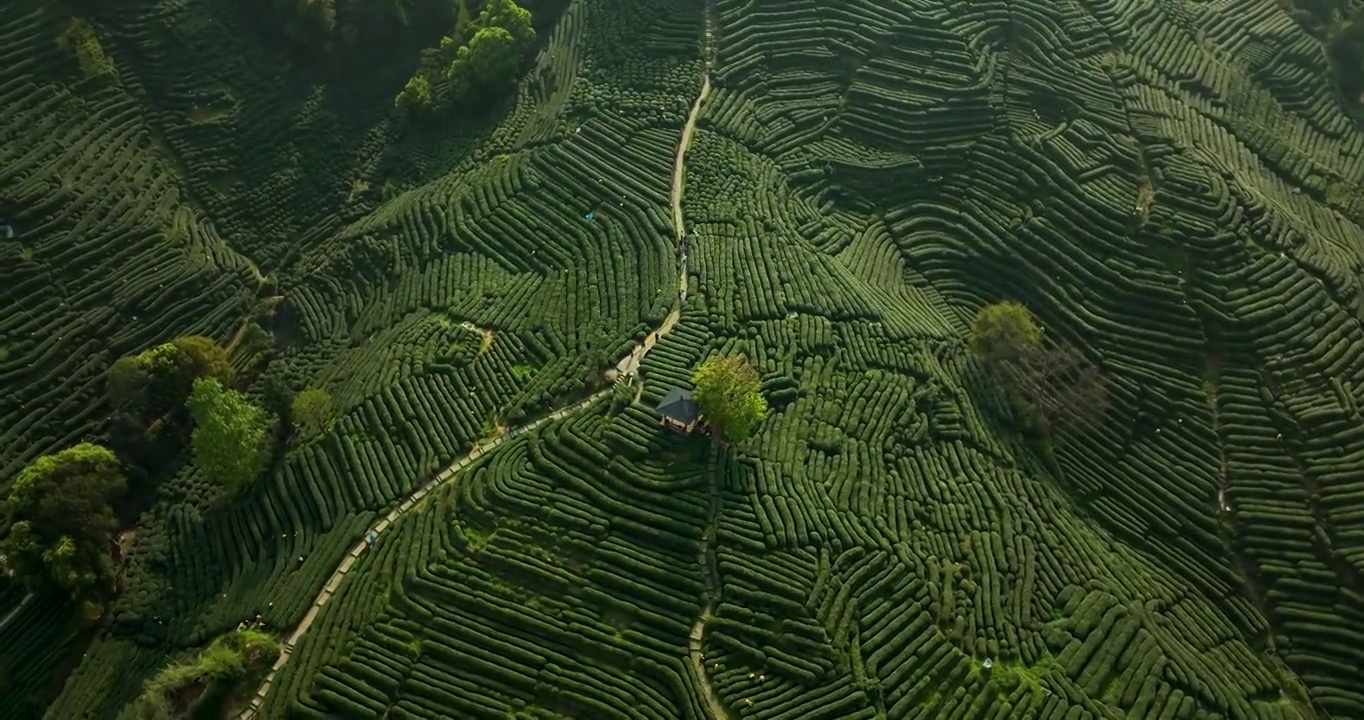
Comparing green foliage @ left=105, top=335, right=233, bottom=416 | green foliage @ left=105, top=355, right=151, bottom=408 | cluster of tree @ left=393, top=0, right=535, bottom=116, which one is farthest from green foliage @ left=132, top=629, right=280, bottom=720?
cluster of tree @ left=393, top=0, right=535, bottom=116

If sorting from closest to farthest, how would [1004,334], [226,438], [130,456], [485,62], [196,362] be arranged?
[226,438]
[1004,334]
[130,456]
[196,362]
[485,62]

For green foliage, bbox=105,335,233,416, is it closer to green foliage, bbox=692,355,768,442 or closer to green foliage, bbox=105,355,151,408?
green foliage, bbox=105,355,151,408

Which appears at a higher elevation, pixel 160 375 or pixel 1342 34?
pixel 1342 34

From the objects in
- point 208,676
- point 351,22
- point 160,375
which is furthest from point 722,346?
point 351,22

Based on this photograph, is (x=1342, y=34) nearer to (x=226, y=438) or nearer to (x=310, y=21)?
(x=310, y=21)

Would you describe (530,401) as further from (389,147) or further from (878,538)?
(389,147)

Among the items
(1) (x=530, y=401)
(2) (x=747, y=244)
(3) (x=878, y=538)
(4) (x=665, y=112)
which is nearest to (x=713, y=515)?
(3) (x=878, y=538)

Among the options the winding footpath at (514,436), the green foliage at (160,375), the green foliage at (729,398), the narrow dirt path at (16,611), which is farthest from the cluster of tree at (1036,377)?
the narrow dirt path at (16,611)

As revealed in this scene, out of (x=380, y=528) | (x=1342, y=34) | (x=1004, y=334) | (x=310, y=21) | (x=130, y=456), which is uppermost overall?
(x=1342, y=34)
